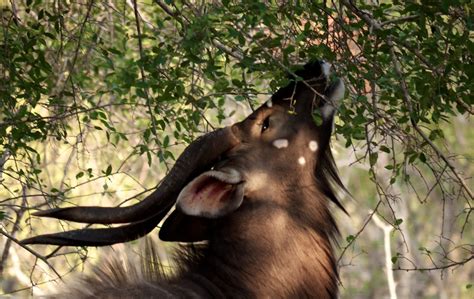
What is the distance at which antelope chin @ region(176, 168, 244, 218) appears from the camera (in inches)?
182

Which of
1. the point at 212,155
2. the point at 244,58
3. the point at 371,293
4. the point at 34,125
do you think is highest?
the point at 371,293

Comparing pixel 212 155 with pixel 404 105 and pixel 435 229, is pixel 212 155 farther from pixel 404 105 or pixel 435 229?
pixel 435 229

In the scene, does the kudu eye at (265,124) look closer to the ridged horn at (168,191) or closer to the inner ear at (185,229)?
the ridged horn at (168,191)

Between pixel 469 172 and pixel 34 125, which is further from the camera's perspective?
pixel 469 172

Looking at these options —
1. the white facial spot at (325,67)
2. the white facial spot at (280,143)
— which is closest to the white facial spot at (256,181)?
the white facial spot at (280,143)

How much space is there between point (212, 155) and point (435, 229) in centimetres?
1361

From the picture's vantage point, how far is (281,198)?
4.91 m

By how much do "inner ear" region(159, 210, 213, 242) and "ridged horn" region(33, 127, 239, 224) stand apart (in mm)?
57

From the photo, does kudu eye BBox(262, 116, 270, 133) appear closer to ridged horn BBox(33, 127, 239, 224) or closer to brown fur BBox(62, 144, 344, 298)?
ridged horn BBox(33, 127, 239, 224)

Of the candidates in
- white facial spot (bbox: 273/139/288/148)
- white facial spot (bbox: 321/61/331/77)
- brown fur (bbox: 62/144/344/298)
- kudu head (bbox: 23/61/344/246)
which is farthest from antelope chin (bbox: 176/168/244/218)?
white facial spot (bbox: 321/61/331/77)

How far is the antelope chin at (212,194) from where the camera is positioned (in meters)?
4.62

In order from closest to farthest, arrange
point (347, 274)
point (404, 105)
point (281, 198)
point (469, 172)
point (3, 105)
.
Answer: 1. point (281, 198)
2. point (404, 105)
3. point (3, 105)
4. point (469, 172)
5. point (347, 274)

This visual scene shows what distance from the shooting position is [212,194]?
4.70 m

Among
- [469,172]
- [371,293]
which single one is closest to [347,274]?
[371,293]
